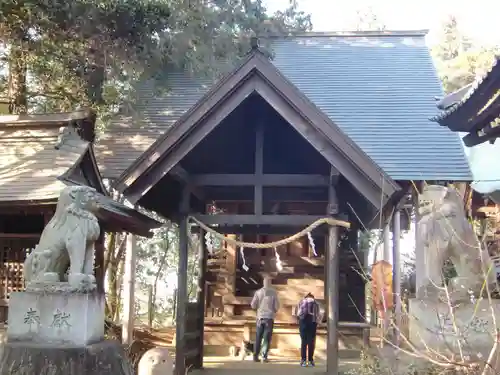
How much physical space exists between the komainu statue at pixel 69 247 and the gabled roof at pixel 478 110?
4649mm

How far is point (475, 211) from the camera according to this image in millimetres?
15992

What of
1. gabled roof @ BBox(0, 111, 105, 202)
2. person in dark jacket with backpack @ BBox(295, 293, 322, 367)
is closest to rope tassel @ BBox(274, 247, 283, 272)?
person in dark jacket with backpack @ BBox(295, 293, 322, 367)

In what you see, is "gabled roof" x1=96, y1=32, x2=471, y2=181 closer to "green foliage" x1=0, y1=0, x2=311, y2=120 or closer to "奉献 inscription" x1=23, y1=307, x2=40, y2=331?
"green foliage" x1=0, y1=0, x2=311, y2=120

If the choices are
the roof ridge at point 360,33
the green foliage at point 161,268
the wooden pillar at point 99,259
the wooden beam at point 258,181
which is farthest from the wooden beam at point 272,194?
the green foliage at point 161,268

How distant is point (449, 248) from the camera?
6.61 metres

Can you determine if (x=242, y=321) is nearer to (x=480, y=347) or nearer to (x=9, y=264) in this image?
(x=9, y=264)

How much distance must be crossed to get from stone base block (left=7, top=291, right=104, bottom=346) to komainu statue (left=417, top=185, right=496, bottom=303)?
Result: 396 cm

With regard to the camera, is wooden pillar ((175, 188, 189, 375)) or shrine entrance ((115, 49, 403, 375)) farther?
wooden pillar ((175, 188, 189, 375))

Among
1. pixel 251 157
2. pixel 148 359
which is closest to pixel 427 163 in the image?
pixel 251 157

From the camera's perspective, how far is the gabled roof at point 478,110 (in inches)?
249

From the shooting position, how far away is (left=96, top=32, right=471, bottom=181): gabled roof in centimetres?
1156

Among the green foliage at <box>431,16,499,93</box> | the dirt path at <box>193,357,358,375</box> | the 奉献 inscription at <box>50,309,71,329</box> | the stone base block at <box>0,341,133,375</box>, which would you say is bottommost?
the dirt path at <box>193,357,358,375</box>

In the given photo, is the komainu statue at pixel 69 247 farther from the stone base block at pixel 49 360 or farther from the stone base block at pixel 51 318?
the stone base block at pixel 49 360

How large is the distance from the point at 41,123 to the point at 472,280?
9203 mm
